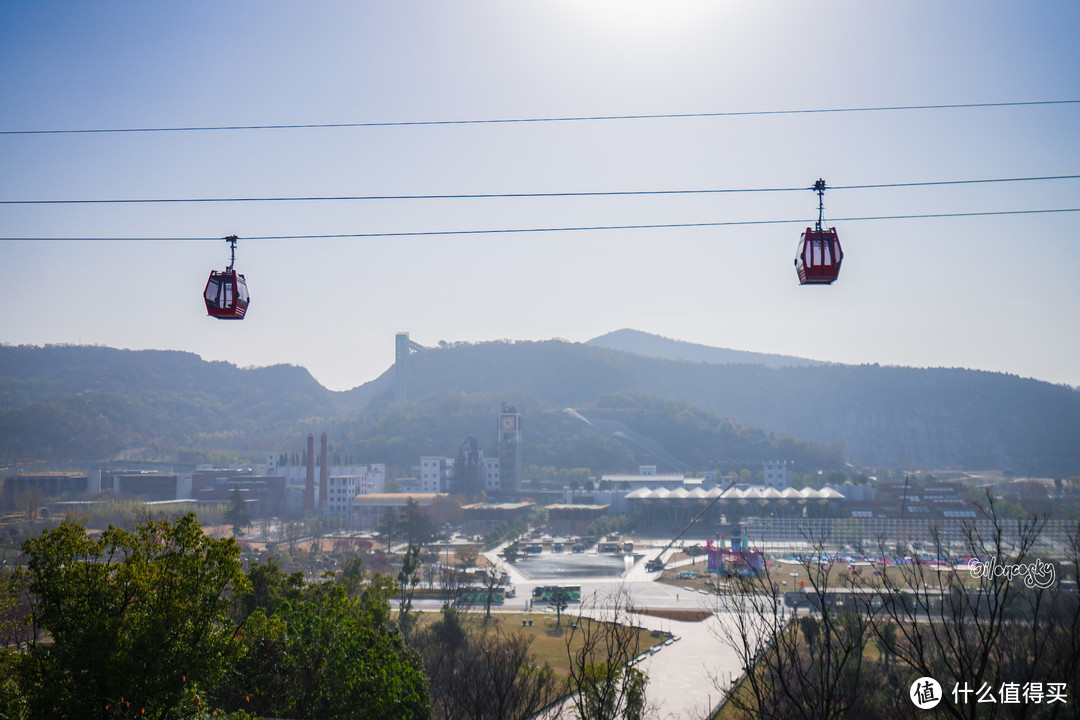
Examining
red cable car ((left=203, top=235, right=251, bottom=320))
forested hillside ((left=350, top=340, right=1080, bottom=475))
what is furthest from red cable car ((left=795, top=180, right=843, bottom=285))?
forested hillside ((left=350, top=340, right=1080, bottom=475))

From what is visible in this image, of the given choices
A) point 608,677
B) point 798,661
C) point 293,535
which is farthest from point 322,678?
point 293,535

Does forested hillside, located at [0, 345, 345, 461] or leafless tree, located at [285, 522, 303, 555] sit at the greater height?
forested hillside, located at [0, 345, 345, 461]

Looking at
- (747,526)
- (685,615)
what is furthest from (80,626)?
(747,526)

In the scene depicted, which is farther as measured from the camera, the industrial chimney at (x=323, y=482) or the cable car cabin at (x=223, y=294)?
the industrial chimney at (x=323, y=482)

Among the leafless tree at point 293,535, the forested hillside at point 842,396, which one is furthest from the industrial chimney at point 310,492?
the forested hillside at point 842,396

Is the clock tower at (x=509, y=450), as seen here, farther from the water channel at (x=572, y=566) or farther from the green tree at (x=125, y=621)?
the green tree at (x=125, y=621)

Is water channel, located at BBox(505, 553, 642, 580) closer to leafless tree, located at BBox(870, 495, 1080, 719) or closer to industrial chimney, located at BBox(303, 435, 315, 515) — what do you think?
leafless tree, located at BBox(870, 495, 1080, 719)

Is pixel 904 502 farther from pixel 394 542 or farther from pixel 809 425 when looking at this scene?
pixel 809 425
